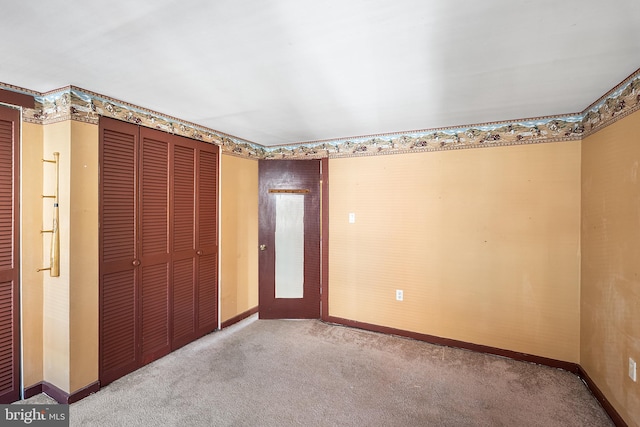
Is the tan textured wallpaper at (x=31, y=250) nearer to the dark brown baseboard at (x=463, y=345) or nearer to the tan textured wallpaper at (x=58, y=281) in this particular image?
the tan textured wallpaper at (x=58, y=281)

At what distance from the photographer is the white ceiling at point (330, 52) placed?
1.27 metres

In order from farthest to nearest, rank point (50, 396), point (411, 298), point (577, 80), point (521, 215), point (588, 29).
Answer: point (411, 298)
point (521, 215)
point (50, 396)
point (577, 80)
point (588, 29)

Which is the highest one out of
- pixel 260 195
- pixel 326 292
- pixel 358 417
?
pixel 260 195

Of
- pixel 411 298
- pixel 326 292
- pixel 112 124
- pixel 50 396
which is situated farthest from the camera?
pixel 326 292

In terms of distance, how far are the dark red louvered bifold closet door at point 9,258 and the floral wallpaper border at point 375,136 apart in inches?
7.7

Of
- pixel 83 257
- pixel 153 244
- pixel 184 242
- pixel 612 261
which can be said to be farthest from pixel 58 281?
pixel 612 261

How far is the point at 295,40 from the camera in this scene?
149 centimetres

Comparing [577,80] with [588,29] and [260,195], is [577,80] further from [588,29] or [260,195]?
[260,195]

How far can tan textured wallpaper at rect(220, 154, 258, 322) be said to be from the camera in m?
3.50

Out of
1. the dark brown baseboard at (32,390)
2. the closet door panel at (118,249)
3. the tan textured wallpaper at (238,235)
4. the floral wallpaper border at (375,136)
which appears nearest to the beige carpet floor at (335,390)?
the dark brown baseboard at (32,390)

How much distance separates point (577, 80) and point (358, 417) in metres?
2.67

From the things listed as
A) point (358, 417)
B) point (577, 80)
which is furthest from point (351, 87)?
point (358, 417)

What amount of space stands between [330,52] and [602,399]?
3015 mm

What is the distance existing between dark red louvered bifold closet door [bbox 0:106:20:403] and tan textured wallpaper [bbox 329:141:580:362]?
9.26 ft
